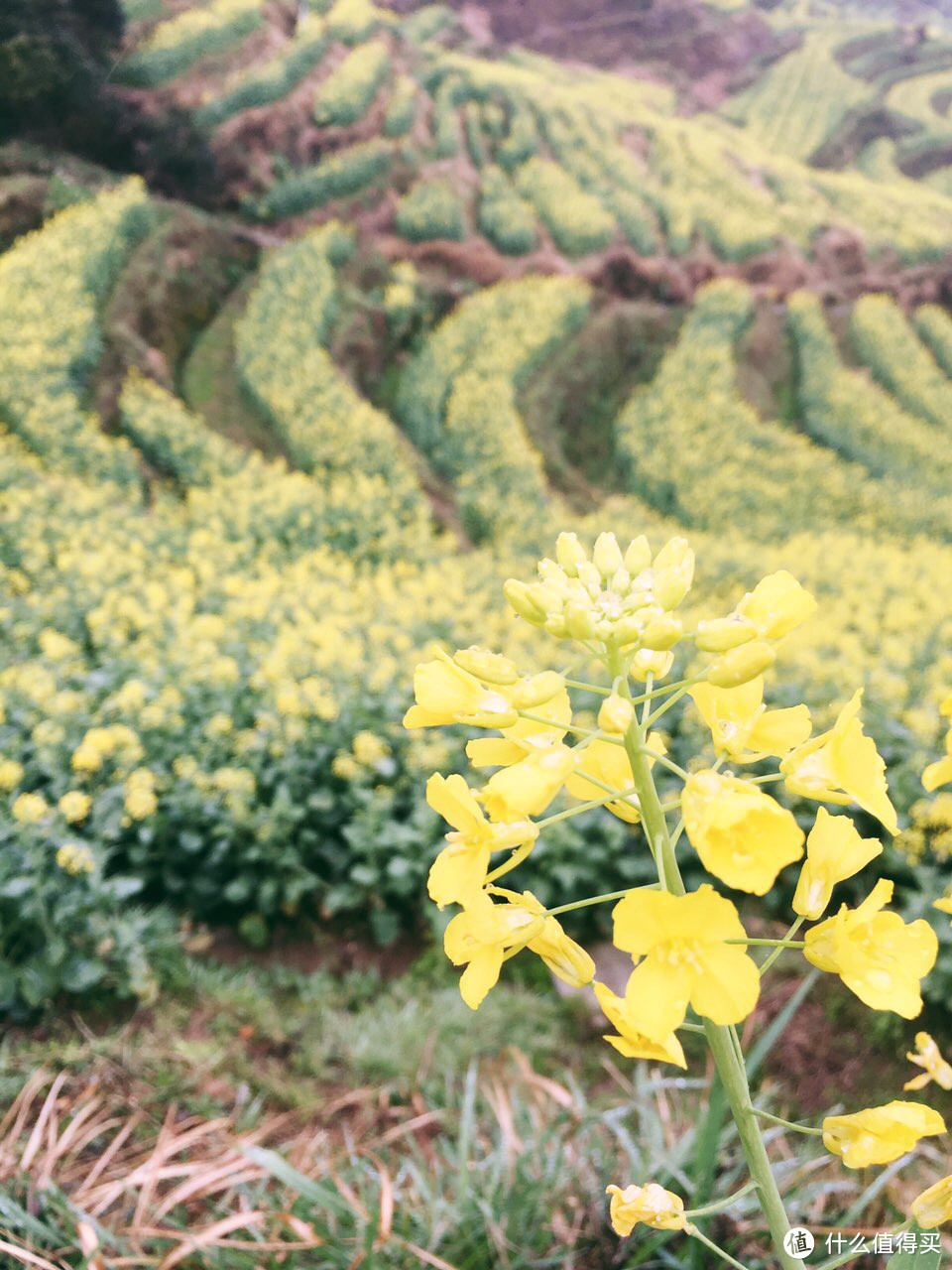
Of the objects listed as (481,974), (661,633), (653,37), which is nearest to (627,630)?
(661,633)

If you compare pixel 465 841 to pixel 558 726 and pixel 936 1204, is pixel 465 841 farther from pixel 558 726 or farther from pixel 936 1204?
pixel 936 1204

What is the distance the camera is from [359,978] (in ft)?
9.27

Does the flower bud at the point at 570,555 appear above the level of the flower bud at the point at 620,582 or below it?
above

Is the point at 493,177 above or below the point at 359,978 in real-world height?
above

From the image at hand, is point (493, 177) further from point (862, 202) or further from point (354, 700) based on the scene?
point (354, 700)

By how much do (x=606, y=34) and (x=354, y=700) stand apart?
592cm

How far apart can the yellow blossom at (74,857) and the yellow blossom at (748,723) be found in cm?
202

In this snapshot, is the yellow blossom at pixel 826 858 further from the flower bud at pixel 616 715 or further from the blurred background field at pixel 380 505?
the blurred background field at pixel 380 505

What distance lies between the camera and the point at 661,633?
0.87m

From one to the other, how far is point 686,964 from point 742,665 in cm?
29

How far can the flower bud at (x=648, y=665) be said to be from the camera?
3.06ft

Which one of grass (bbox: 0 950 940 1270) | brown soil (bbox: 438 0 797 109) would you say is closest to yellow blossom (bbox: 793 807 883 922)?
grass (bbox: 0 950 940 1270)

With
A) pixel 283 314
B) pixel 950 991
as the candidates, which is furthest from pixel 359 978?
pixel 283 314

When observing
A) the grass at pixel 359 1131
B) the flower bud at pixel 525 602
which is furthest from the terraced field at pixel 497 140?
the flower bud at pixel 525 602
